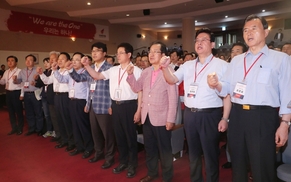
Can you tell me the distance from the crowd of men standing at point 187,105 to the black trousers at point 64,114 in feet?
0.05

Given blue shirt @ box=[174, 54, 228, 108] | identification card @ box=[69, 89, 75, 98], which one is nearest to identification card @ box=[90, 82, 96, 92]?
identification card @ box=[69, 89, 75, 98]

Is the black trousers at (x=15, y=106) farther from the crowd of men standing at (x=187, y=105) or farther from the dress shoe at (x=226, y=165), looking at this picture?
the dress shoe at (x=226, y=165)

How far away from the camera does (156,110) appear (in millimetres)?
2334

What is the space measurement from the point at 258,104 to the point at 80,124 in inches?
96.2

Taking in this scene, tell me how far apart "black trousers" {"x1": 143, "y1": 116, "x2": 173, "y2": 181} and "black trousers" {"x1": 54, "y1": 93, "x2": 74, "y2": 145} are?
5.32ft

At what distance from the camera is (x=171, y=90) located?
2.29m

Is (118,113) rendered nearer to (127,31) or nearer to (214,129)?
(214,129)

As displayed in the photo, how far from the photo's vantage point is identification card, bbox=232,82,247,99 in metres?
1.68

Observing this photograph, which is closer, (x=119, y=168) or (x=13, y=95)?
(x=119, y=168)

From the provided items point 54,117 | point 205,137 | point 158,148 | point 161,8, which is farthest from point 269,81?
point 161,8

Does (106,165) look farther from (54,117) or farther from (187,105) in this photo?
(54,117)

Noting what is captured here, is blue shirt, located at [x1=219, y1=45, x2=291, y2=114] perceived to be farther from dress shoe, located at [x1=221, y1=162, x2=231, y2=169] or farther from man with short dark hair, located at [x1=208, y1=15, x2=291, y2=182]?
dress shoe, located at [x1=221, y1=162, x2=231, y2=169]

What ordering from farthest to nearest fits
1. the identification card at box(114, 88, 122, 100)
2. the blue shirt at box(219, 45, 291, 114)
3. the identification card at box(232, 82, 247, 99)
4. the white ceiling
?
the white ceiling → the identification card at box(114, 88, 122, 100) → the identification card at box(232, 82, 247, 99) → the blue shirt at box(219, 45, 291, 114)

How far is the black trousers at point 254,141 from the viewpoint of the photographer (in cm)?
161
